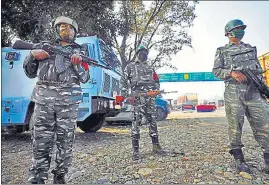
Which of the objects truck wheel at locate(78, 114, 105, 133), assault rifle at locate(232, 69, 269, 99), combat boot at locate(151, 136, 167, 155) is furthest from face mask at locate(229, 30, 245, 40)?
truck wheel at locate(78, 114, 105, 133)

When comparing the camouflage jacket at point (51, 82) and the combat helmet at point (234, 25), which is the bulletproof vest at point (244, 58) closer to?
the combat helmet at point (234, 25)

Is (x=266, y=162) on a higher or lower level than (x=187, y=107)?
lower

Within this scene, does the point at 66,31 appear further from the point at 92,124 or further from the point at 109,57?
the point at 92,124

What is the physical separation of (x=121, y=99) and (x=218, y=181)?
41.7 inches

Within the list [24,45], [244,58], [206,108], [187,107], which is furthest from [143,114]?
[24,45]

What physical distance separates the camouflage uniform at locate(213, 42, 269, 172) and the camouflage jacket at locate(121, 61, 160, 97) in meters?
0.64

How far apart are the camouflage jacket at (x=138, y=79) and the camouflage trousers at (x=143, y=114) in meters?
0.11

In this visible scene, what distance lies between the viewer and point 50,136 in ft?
5.09

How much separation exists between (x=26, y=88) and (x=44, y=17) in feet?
2.90

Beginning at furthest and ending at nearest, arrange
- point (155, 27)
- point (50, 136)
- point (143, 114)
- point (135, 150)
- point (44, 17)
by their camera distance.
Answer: point (44, 17) → point (155, 27) → point (143, 114) → point (135, 150) → point (50, 136)

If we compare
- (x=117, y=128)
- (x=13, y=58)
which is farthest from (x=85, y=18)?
(x=117, y=128)

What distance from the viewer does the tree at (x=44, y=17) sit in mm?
2850

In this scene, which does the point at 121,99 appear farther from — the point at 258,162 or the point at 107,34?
the point at 258,162

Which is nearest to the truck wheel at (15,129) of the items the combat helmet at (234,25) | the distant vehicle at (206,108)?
the distant vehicle at (206,108)
